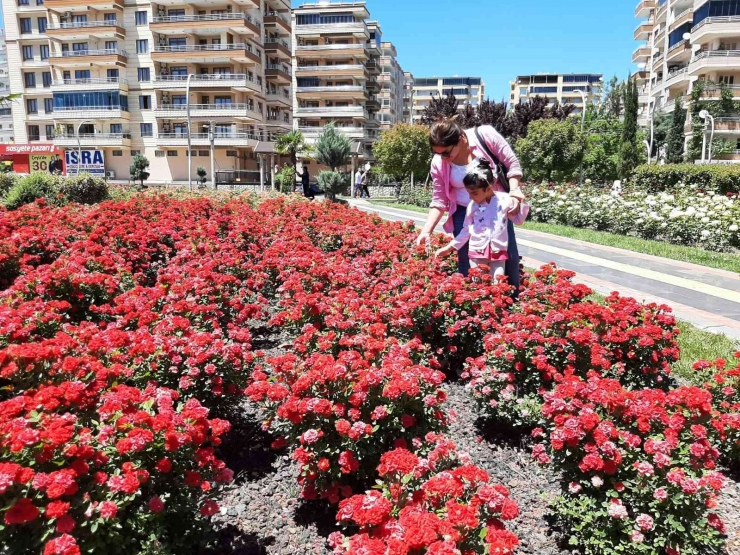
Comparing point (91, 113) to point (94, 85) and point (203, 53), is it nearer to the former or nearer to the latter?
point (94, 85)

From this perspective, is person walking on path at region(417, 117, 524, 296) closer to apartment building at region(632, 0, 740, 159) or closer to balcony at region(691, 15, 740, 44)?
apartment building at region(632, 0, 740, 159)

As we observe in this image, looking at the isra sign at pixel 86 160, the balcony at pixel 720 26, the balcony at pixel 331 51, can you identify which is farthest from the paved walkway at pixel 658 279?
the balcony at pixel 331 51

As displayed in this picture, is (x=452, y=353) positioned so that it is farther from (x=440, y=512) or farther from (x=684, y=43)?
(x=684, y=43)

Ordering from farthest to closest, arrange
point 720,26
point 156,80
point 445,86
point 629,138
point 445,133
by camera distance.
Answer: point 445,86 → point 156,80 → point 720,26 → point 629,138 → point 445,133

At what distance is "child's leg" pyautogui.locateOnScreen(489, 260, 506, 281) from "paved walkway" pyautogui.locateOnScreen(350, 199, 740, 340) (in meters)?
2.14

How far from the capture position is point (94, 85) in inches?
2003

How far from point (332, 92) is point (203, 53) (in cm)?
1623

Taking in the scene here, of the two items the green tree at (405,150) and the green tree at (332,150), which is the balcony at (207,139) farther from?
the green tree at (405,150)

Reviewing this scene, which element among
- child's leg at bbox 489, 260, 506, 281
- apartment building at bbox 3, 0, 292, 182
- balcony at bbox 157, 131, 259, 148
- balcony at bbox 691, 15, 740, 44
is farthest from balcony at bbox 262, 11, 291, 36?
child's leg at bbox 489, 260, 506, 281

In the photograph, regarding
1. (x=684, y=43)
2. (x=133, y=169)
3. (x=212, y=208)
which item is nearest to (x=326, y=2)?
(x=133, y=169)

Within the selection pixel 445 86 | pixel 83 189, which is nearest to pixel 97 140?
pixel 83 189

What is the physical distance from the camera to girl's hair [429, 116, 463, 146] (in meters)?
4.37

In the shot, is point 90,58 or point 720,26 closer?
point 720,26

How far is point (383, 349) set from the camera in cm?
319
